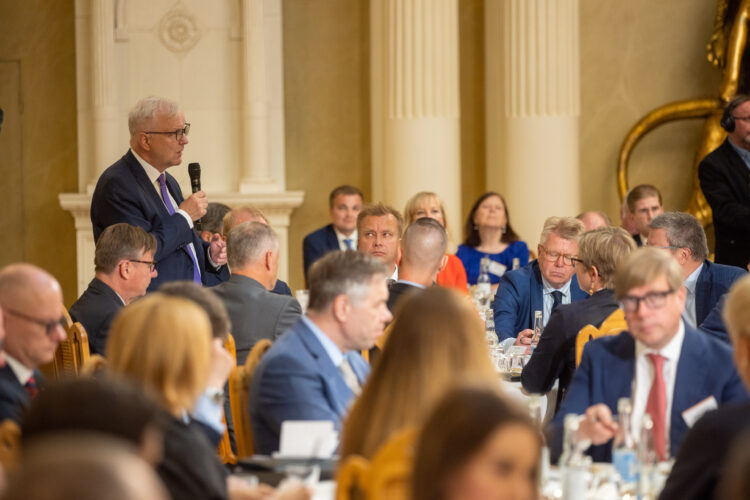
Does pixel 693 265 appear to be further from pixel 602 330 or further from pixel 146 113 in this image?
pixel 146 113

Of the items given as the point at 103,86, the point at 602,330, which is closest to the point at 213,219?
the point at 103,86

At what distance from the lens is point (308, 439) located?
2.82 metres

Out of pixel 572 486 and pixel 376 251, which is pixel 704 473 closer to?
pixel 572 486

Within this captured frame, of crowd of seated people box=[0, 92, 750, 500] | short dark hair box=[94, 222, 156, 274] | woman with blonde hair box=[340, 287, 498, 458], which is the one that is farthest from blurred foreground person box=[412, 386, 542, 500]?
short dark hair box=[94, 222, 156, 274]

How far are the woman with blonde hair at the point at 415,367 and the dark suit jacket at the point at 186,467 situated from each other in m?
0.27

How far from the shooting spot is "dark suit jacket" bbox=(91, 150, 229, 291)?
482cm

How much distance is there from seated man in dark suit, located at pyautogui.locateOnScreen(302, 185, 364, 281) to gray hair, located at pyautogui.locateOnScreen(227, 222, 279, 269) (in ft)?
9.94

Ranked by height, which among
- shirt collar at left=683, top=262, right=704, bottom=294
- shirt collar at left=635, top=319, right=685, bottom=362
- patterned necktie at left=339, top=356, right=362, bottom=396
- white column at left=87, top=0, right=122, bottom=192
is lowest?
patterned necktie at left=339, top=356, right=362, bottom=396

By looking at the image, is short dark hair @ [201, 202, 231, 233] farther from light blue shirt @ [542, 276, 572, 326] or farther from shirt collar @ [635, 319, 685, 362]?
shirt collar @ [635, 319, 685, 362]

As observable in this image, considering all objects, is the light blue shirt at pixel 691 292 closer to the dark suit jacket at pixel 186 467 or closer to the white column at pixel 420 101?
the dark suit jacket at pixel 186 467

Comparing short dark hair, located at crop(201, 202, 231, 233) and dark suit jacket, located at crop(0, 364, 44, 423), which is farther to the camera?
short dark hair, located at crop(201, 202, 231, 233)

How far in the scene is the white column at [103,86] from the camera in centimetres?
835

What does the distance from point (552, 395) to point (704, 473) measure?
2.21m

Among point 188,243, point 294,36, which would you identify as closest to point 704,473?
point 188,243
